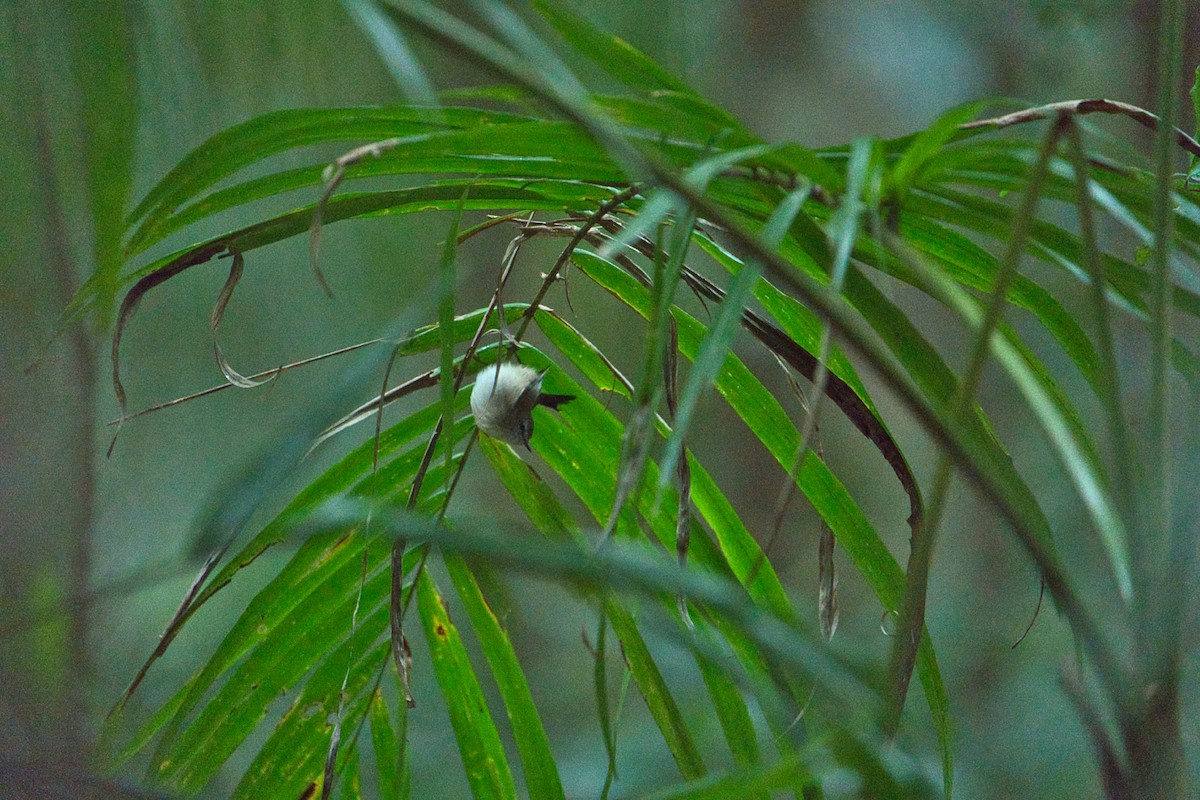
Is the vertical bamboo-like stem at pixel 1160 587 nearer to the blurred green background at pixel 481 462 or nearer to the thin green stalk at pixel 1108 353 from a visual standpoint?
the thin green stalk at pixel 1108 353

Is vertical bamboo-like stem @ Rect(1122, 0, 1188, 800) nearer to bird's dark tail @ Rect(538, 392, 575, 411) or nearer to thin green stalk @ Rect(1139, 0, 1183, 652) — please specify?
thin green stalk @ Rect(1139, 0, 1183, 652)

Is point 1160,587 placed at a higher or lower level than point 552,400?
lower

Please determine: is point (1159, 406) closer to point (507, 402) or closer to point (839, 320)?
point (839, 320)

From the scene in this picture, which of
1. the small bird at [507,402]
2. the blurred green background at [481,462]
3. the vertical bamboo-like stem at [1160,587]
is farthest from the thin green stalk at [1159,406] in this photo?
the blurred green background at [481,462]

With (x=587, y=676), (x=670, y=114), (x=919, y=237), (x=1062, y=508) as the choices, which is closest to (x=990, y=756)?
(x=1062, y=508)

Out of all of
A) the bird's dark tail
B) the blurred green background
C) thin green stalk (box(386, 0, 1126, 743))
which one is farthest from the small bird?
the blurred green background

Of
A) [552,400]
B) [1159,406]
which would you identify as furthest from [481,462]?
[1159,406]
